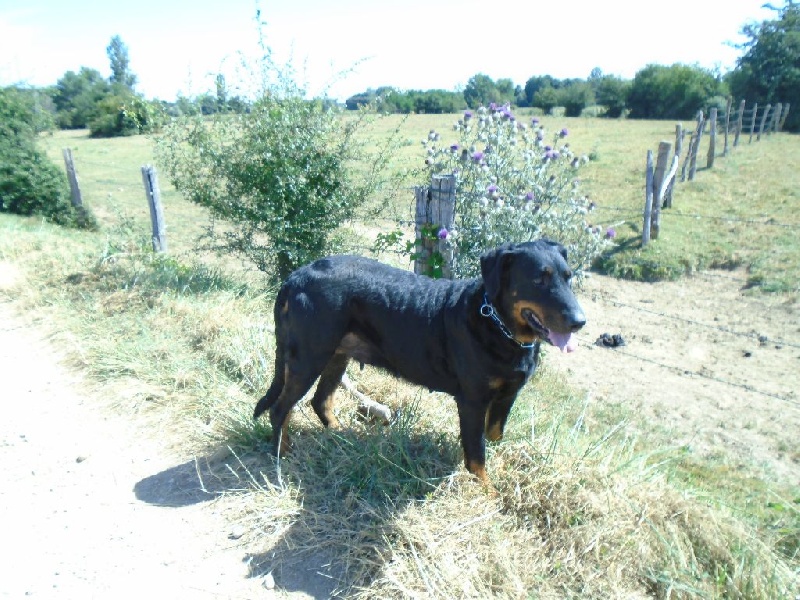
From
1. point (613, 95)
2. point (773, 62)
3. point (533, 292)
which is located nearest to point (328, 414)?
point (533, 292)

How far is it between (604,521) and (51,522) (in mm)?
3139

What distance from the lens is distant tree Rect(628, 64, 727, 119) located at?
161ft

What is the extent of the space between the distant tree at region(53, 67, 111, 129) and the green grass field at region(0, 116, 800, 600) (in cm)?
4492

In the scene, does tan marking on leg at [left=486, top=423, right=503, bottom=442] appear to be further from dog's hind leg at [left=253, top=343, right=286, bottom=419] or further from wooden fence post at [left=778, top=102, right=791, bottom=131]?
wooden fence post at [left=778, top=102, right=791, bottom=131]

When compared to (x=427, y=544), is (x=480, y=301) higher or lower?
higher

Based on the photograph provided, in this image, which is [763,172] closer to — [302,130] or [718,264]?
[718,264]

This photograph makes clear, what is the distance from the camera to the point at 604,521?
119 inches

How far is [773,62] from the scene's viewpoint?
38.5 metres

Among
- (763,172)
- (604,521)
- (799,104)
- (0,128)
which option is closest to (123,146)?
(0,128)

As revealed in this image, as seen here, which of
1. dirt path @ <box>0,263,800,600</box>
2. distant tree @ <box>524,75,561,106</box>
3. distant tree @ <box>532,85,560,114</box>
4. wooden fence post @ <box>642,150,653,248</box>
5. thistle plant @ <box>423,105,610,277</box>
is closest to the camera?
dirt path @ <box>0,263,800,600</box>

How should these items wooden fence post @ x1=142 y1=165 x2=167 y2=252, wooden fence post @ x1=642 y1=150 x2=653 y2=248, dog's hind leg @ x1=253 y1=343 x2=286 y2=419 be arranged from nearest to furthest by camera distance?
dog's hind leg @ x1=253 y1=343 x2=286 y2=419
wooden fence post @ x1=142 y1=165 x2=167 y2=252
wooden fence post @ x1=642 y1=150 x2=653 y2=248

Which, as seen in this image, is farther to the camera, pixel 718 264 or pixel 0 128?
pixel 0 128

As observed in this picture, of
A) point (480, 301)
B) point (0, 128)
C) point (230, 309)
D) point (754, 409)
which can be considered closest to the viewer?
point (480, 301)

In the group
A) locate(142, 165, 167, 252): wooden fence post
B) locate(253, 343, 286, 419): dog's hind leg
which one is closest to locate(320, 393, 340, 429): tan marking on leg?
locate(253, 343, 286, 419): dog's hind leg
